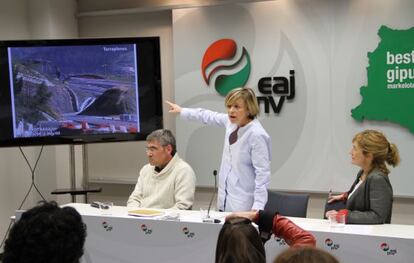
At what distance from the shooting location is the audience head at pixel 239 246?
179 centimetres

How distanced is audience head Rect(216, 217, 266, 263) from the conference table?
114 centimetres

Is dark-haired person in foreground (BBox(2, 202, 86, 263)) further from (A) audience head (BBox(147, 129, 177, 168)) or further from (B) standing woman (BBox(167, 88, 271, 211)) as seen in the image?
(A) audience head (BBox(147, 129, 177, 168))

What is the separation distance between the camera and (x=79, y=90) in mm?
5031

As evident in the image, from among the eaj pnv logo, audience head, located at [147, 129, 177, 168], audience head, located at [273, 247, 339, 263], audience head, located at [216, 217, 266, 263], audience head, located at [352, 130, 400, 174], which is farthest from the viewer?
the eaj pnv logo

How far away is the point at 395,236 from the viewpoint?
276cm

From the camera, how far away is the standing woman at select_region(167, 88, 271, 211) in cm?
371

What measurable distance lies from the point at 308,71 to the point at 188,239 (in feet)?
7.45

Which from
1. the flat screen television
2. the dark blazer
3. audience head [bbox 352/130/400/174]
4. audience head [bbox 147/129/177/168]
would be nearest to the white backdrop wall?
the flat screen television

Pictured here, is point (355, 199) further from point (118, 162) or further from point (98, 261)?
point (118, 162)

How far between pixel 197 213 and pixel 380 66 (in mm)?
2148

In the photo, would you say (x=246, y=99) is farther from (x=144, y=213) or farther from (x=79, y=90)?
(x=79, y=90)

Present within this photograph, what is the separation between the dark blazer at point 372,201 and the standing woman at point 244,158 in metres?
0.64

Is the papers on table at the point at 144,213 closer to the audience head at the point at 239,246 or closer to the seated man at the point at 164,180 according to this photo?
the seated man at the point at 164,180

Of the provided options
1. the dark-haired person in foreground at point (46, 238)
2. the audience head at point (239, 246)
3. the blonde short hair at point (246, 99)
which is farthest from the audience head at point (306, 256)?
the blonde short hair at point (246, 99)
